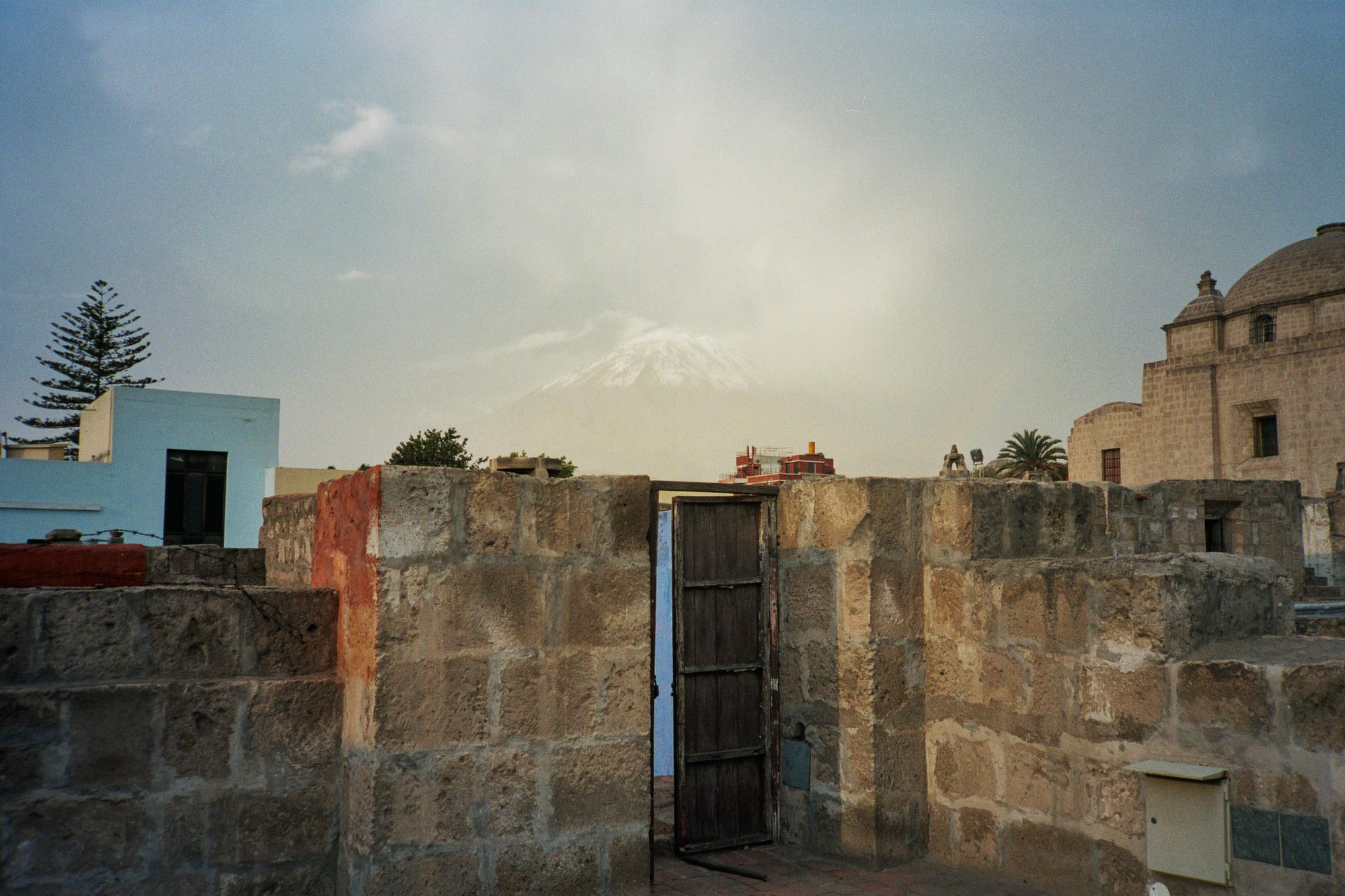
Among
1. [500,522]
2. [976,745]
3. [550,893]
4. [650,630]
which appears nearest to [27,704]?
[500,522]

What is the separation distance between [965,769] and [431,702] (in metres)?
2.36

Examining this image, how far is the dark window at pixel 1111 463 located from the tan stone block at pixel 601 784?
3250 cm

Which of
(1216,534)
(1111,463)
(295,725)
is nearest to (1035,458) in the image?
(1111,463)

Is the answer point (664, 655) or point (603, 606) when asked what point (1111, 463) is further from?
point (603, 606)

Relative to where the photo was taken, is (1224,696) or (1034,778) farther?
(1034,778)

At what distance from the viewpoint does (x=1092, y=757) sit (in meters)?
3.86

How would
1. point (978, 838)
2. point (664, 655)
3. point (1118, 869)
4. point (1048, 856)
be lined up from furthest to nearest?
point (664, 655) < point (978, 838) < point (1048, 856) < point (1118, 869)

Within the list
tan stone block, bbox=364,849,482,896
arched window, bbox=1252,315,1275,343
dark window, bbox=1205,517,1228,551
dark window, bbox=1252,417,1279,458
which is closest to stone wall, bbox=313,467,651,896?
tan stone block, bbox=364,849,482,896

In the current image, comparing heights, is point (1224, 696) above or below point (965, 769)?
above

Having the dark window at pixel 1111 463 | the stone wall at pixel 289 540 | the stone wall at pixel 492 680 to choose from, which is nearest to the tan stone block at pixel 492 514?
the stone wall at pixel 492 680

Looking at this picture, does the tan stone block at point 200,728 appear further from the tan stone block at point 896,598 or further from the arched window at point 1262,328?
the arched window at point 1262,328

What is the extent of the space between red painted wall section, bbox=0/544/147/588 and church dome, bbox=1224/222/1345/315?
33.1 metres

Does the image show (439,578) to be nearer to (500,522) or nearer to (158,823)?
(500,522)

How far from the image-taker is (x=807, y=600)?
4.73 meters
